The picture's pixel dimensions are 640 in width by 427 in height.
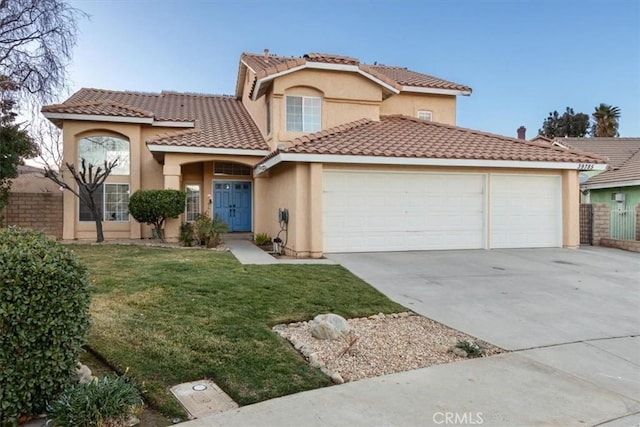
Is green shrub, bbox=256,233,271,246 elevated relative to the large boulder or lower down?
elevated

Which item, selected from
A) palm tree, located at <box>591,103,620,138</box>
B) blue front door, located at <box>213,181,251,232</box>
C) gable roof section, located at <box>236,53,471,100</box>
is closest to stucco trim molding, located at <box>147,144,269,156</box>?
gable roof section, located at <box>236,53,471,100</box>

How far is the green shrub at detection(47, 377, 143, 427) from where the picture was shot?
136 inches

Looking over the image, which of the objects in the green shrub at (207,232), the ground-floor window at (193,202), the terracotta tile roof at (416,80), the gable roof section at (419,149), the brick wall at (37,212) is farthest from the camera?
the ground-floor window at (193,202)

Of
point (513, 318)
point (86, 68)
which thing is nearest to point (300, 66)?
point (86, 68)

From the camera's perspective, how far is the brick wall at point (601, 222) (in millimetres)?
16625

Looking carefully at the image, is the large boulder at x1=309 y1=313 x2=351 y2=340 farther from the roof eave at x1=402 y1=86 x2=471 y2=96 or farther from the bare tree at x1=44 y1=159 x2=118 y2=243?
the roof eave at x1=402 y1=86 x2=471 y2=96

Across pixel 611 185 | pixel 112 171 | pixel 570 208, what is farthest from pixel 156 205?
pixel 611 185

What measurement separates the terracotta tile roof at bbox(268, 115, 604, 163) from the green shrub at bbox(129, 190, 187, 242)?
4099 mm

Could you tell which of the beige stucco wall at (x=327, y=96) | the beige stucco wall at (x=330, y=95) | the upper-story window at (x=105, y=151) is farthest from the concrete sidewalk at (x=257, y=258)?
the upper-story window at (x=105, y=151)

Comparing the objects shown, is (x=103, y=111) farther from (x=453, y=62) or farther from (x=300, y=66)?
(x=453, y=62)

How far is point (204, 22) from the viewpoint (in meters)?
17.1

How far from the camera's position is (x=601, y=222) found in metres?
16.7

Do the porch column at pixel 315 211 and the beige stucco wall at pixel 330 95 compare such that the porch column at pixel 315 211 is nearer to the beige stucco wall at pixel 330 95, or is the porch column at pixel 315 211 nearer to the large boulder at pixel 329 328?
the beige stucco wall at pixel 330 95

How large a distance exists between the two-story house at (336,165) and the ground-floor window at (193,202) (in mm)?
46
